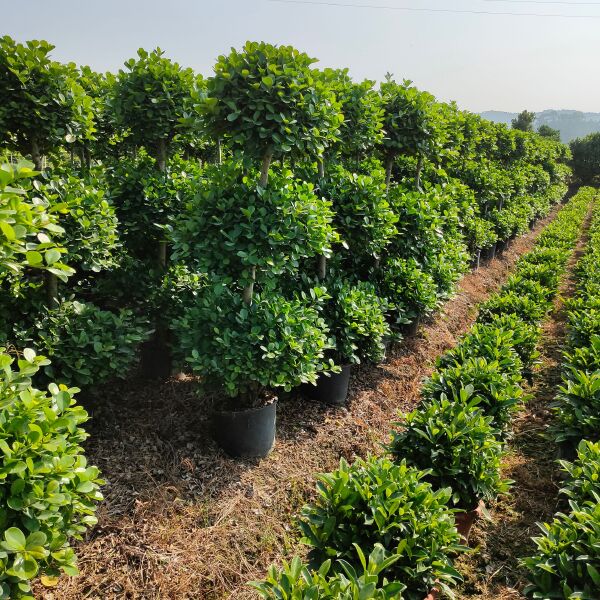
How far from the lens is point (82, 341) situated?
371cm

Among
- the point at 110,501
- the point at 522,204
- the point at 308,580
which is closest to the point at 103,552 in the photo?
the point at 110,501

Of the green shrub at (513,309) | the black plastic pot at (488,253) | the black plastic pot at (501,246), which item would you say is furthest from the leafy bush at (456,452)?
the black plastic pot at (501,246)

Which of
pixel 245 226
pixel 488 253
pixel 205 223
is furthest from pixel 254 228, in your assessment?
pixel 488 253

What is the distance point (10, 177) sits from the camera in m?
1.61

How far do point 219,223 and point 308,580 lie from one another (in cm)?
263

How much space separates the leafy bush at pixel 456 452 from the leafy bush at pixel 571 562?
62 centimetres

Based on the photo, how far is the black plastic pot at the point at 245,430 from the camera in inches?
159

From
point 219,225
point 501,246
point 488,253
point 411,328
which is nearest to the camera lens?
point 219,225

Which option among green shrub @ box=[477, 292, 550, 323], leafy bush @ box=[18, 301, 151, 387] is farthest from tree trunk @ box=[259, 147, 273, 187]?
green shrub @ box=[477, 292, 550, 323]

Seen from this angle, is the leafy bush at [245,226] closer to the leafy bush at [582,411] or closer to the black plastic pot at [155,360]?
the black plastic pot at [155,360]

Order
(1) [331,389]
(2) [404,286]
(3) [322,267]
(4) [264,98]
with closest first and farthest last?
(4) [264,98], (1) [331,389], (3) [322,267], (2) [404,286]

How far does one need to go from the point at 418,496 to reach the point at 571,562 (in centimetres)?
90

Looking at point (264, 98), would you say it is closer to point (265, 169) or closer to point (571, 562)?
point (265, 169)

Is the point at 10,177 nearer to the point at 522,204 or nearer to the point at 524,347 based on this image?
the point at 524,347
